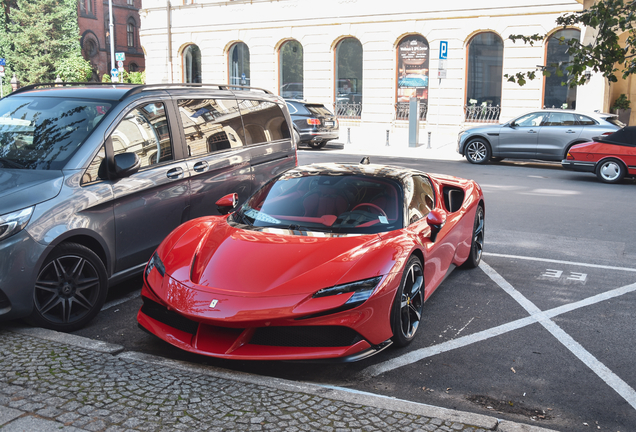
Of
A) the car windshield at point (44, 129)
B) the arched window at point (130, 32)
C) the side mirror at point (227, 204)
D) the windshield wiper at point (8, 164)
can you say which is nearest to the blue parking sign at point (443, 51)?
the side mirror at point (227, 204)

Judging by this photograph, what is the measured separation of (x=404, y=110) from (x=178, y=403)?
25.8m

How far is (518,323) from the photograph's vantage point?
5.17 metres

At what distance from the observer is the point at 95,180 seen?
16.5 feet

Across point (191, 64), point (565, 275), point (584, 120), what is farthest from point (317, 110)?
point (191, 64)

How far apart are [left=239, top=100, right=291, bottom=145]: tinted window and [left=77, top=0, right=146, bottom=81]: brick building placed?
5380cm

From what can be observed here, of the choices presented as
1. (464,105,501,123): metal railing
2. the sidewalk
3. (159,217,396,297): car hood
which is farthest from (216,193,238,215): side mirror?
(464,105,501,123): metal railing

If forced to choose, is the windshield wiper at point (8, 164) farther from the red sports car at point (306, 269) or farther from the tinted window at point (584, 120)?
the tinted window at point (584, 120)

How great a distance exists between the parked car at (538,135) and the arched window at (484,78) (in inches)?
349

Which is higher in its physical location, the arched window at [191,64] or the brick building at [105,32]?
the brick building at [105,32]

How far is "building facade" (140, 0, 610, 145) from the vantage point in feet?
82.2

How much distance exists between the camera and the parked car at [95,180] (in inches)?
174

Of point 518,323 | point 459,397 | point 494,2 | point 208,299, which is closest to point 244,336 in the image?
point 208,299

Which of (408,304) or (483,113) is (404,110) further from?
(408,304)

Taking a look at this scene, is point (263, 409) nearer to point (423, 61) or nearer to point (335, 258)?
point (335, 258)
